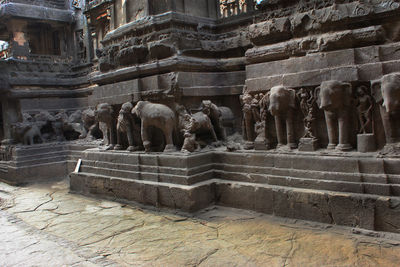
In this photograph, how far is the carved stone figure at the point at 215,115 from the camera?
6180mm

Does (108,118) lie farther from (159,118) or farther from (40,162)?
(40,162)

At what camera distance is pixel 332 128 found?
470cm

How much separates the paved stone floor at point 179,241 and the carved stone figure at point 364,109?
55.2 inches

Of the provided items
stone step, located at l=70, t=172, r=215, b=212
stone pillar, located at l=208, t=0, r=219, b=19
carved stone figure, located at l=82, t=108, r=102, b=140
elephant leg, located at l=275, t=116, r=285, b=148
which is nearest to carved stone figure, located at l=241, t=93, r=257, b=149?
elephant leg, located at l=275, t=116, r=285, b=148

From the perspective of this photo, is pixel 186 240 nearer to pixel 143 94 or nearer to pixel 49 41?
pixel 143 94

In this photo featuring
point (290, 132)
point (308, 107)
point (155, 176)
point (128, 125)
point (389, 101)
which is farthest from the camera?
point (128, 125)

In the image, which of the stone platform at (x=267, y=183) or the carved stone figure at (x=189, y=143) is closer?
the stone platform at (x=267, y=183)

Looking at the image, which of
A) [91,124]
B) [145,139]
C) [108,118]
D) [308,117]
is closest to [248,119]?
[308,117]

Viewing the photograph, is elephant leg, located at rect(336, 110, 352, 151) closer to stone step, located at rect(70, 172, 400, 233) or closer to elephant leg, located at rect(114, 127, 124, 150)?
stone step, located at rect(70, 172, 400, 233)

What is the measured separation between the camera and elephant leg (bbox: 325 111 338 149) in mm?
4664

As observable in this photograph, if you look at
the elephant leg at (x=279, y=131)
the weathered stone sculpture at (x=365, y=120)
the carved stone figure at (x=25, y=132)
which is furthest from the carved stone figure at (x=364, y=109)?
the carved stone figure at (x=25, y=132)

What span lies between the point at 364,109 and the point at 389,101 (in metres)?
0.43

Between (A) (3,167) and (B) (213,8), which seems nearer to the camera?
(B) (213,8)

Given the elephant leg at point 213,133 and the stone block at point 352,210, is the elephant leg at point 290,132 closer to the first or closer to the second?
the stone block at point 352,210
